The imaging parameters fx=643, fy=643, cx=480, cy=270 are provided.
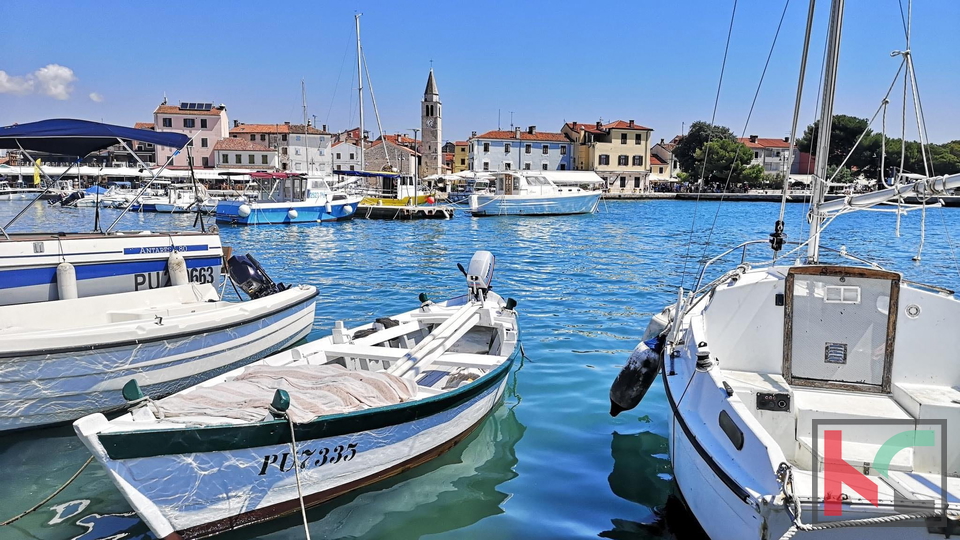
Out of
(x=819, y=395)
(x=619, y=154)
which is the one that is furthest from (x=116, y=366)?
(x=619, y=154)

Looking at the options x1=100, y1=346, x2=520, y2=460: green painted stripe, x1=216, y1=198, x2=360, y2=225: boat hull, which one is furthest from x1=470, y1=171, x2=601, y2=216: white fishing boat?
x1=100, y1=346, x2=520, y2=460: green painted stripe

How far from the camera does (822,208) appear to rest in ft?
21.5

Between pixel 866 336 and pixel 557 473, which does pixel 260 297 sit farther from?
pixel 866 336

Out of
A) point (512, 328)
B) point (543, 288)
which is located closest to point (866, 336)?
point (512, 328)

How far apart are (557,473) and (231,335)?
4.57m

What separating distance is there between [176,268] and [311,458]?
5.66m

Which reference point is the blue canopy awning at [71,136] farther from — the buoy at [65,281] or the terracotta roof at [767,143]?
the terracotta roof at [767,143]

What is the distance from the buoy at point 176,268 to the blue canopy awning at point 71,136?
5.43ft

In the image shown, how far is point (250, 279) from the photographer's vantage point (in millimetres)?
10094

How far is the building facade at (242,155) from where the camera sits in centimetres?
8131

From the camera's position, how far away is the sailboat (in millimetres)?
3619

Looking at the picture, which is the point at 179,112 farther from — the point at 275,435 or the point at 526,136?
the point at 275,435

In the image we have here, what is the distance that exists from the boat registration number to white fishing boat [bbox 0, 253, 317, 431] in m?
3.24

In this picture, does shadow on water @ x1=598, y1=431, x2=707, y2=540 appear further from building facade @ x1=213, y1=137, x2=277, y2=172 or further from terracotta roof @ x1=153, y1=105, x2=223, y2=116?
terracotta roof @ x1=153, y1=105, x2=223, y2=116
